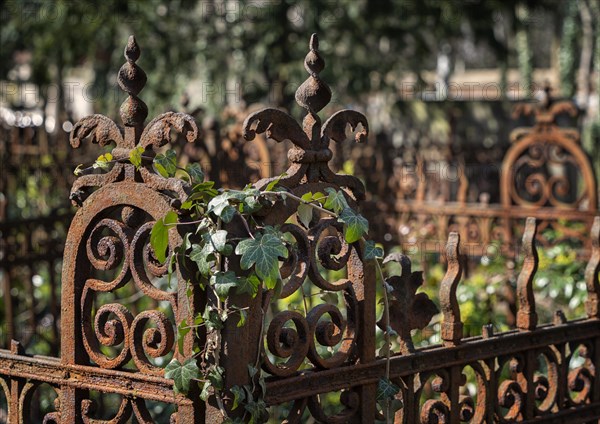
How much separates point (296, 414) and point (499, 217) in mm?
4909

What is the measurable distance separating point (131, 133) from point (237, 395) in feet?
2.37

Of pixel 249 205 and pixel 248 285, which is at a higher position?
pixel 249 205

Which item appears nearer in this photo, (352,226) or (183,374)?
(183,374)

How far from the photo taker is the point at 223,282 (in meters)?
2.22

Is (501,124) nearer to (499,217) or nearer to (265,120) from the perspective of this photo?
(499,217)

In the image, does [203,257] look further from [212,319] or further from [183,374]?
[183,374]

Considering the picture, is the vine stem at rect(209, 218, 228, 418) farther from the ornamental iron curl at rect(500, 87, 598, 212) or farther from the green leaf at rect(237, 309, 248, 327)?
the ornamental iron curl at rect(500, 87, 598, 212)

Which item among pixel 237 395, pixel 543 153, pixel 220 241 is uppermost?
pixel 543 153

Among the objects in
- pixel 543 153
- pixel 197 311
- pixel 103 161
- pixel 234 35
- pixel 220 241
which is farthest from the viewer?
pixel 234 35

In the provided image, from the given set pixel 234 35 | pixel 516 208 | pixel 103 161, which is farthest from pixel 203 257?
pixel 234 35

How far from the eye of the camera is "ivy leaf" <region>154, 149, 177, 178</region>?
237 centimetres

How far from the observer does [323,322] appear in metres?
2.54

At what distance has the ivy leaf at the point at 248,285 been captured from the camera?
88.0 inches

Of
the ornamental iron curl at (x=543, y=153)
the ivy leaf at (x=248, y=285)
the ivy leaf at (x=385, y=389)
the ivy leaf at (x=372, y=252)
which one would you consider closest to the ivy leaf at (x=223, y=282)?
the ivy leaf at (x=248, y=285)
